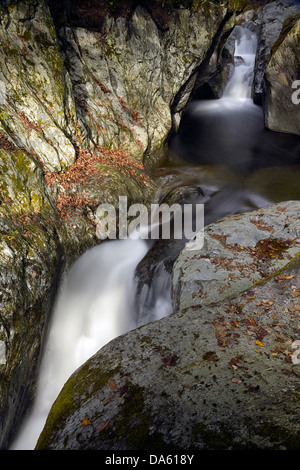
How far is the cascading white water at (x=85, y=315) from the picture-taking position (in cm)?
571

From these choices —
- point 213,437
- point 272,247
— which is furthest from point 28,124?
point 213,437

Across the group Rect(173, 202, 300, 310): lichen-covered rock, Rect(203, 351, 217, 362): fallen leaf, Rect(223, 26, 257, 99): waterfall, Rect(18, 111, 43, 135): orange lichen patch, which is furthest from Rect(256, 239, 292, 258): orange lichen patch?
Rect(223, 26, 257, 99): waterfall

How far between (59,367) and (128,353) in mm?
3656

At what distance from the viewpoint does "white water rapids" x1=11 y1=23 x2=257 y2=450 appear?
5.69 meters

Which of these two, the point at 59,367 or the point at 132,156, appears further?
the point at 132,156

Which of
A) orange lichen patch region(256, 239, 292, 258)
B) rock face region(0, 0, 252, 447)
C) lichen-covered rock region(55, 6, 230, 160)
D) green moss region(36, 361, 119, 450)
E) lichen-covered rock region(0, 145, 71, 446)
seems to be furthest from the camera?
lichen-covered rock region(55, 6, 230, 160)

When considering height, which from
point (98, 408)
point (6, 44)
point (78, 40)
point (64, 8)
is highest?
point (64, 8)

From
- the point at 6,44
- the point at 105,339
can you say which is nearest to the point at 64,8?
the point at 6,44

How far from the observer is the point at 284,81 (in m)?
13.1

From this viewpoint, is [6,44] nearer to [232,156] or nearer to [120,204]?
[120,204]

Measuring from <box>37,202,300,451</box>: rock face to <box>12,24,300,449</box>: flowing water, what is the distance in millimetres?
2876

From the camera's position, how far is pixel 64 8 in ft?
30.3

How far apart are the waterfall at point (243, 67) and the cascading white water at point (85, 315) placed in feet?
48.6

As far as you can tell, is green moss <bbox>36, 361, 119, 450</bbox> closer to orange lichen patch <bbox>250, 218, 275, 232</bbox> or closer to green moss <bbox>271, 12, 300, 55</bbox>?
orange lichen patch <bbox>250, 218, 275, 232</bbox>
